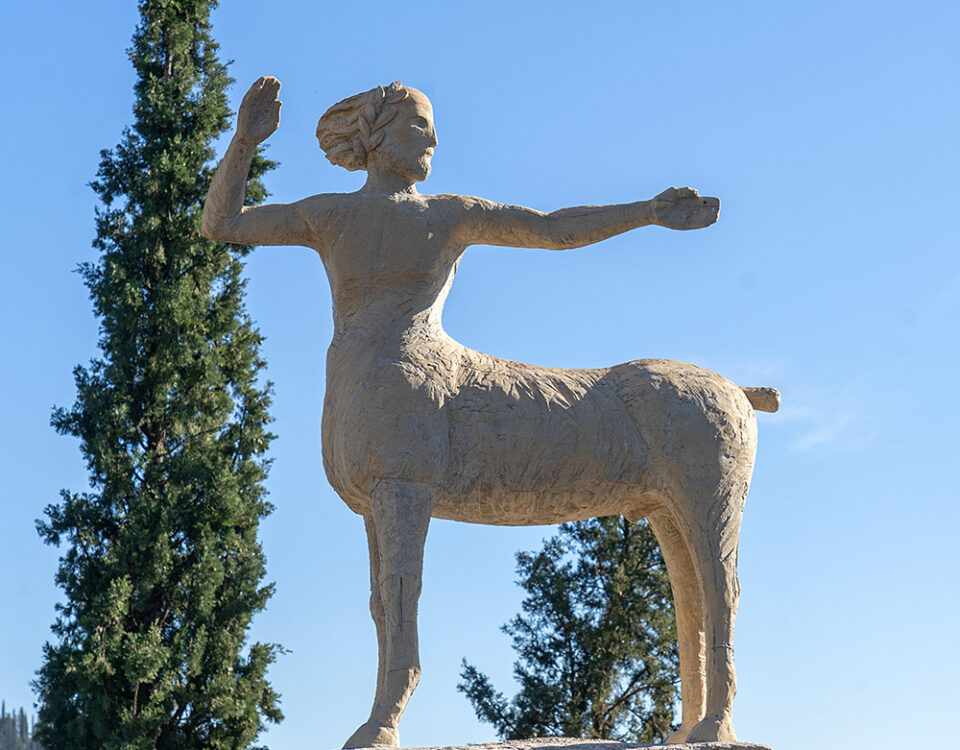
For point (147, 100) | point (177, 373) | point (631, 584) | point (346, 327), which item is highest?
point (147, 100)

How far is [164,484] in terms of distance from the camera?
14844mm

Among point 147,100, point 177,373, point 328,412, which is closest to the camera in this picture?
point 328,412

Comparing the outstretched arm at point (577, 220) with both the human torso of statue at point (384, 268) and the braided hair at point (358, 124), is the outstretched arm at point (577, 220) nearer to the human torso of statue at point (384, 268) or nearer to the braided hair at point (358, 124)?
the human torso of statue at point (384, 268)

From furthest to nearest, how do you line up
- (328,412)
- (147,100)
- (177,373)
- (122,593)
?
(147,100) < (177,373) < (122,593) < (328,412)

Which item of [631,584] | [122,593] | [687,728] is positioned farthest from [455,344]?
[631,584]

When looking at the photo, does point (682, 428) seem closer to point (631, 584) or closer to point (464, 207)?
point (464, 207)

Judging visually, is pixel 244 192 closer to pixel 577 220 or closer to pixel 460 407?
pixel 460 407

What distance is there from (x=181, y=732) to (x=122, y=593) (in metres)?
1.51

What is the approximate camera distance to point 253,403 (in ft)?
50.6

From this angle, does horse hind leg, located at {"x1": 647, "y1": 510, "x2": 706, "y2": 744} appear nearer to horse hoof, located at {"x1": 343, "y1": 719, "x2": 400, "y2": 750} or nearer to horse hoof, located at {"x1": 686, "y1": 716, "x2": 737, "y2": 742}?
horse hoof, located at {"x1": 686, "y1": 716, "x2": 737, "y2": 742}

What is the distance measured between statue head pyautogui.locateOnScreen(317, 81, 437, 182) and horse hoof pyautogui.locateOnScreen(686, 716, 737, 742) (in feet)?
10.1

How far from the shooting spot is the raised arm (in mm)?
7434

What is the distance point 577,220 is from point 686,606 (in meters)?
2.11

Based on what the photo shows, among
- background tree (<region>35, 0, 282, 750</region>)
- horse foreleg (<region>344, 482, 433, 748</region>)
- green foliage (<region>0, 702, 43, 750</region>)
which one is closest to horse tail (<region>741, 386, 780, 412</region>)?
horse foreleg (<region>344, 482, 433, 748</region>)
